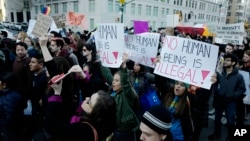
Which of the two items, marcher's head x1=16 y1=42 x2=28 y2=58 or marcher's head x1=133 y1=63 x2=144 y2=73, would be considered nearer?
marcher's head x1=133 y1=63 x2=144 y2=73

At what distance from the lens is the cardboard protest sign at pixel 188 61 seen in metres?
3.44

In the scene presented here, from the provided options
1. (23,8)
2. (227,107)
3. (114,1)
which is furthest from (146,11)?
(227,107)

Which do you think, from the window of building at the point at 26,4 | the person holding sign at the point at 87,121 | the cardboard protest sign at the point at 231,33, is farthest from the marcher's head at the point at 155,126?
the window of building at the point at 26,4

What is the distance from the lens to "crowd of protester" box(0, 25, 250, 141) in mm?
2275

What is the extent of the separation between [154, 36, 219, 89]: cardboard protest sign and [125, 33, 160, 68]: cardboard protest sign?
0.50 meters

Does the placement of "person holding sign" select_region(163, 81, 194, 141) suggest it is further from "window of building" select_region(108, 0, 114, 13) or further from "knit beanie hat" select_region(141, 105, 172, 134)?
"window of building" select_region(108, 0, 114, 13)

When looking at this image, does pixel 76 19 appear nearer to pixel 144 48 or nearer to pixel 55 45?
pixel 55 45

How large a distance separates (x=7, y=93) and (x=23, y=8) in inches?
2402

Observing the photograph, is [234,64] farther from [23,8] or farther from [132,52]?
[23,8]

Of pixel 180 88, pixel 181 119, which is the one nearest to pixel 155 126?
pixel 181 119

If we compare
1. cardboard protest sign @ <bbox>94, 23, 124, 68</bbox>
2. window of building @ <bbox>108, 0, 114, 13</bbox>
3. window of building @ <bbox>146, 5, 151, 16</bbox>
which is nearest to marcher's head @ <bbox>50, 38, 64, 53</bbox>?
cardboard protest sign @ <bbox>94, 23, 124, 68</bbox>

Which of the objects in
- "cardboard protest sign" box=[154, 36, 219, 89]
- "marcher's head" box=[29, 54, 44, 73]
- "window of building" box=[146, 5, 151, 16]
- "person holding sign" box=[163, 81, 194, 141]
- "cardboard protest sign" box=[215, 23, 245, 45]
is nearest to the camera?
"person holding sign" box=[163, 81, 194, 141]

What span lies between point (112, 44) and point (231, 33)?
16.5ft

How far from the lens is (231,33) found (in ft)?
25.1
